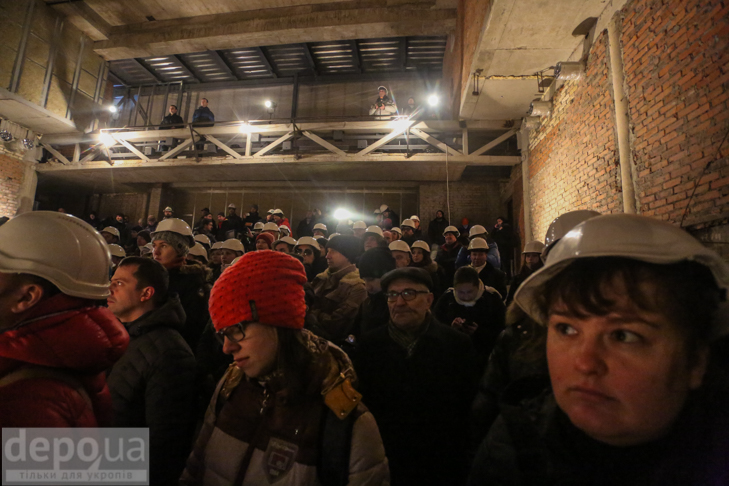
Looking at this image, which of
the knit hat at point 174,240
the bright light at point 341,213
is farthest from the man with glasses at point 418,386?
the bright light at point 341,213

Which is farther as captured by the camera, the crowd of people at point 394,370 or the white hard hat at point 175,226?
the white hard hat at point 175,226

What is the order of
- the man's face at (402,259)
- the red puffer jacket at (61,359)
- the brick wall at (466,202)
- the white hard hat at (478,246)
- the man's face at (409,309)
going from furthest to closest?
1. the brick wall at (466,202)
2. the man's face at (402,259)
3. the white hard hat at (478,246)
4. the man's face at (409,309)
5. the red puffer jacket at (61,359)

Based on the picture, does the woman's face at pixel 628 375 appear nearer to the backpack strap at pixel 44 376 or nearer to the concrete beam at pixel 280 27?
the backpack strap at pixel 44 376

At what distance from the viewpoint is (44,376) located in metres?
0.95

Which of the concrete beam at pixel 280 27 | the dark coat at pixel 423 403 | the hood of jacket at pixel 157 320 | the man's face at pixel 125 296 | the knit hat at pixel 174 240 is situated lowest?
the dark coat at pixel 423 403

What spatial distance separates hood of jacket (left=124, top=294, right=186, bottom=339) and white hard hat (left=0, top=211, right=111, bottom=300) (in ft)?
1.95

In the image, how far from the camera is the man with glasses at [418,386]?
6.17 ft

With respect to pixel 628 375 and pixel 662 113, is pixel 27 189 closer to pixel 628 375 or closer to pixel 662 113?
pixel 628 375

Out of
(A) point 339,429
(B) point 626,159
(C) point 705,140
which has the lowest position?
(A) point 339,429

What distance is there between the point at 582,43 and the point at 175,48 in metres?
11.5

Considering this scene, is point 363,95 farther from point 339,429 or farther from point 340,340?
point 339,429

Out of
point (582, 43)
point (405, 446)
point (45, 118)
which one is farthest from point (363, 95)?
point (405, 446)

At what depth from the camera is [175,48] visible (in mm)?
10391

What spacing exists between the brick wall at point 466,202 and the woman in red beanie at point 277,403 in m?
10.2
